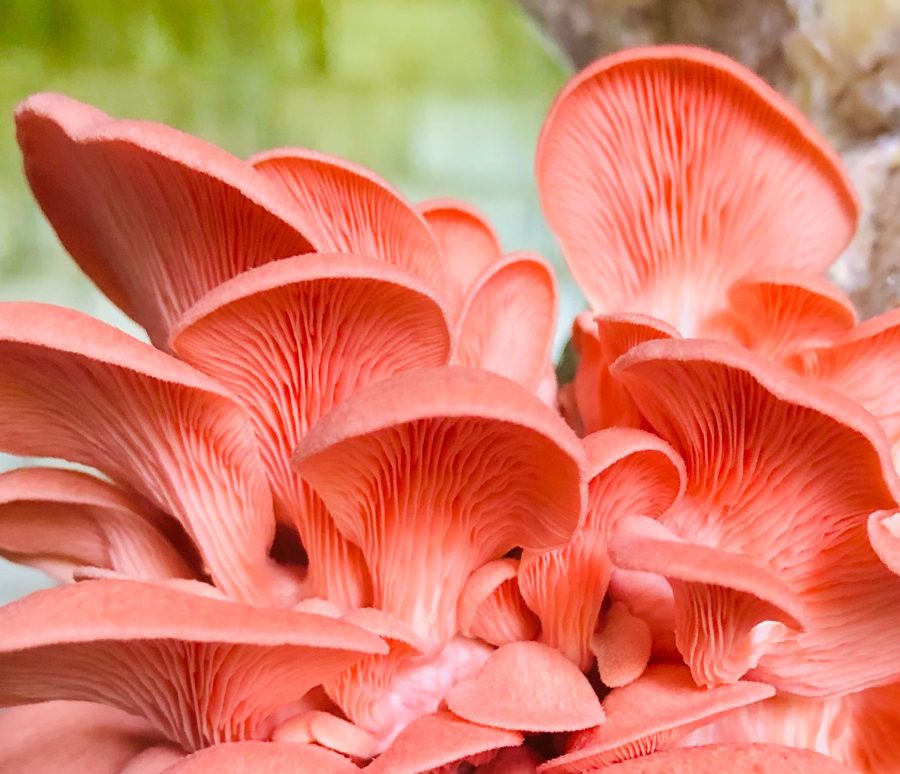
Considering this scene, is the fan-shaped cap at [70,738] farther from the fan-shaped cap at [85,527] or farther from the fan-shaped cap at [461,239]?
the fan-shaped cap at [461,239]

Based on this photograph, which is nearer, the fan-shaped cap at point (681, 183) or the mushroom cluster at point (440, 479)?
the mushroom cluster at point (440, 479)

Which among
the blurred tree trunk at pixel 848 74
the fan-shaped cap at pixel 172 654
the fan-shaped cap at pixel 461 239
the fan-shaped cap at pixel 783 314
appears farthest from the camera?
the blurred tree trunk at pixel 848 74

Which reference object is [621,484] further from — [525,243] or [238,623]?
[525,243]

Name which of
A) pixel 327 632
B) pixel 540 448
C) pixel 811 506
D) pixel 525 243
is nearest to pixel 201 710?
pixel 327 632

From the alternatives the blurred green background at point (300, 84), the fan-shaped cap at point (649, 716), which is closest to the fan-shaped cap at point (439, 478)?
the fan-shaped cap at point (649, 716)

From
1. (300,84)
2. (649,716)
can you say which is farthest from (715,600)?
(300,84)

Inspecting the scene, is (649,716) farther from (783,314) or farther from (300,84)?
(300,84)

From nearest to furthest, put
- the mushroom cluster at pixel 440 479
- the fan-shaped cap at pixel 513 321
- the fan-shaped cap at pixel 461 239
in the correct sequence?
the mushroom cluster at pixel 440 479, the fan-shaped cap at pixel 513 321, the fan-shaped cap at pixel 461 239

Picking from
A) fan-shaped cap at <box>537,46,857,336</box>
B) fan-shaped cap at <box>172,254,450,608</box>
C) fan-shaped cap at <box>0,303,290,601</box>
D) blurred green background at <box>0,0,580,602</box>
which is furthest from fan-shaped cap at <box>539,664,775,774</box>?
blurred green background at <box>0,0,580,602</box>

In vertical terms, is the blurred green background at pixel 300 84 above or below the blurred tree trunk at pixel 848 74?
above
